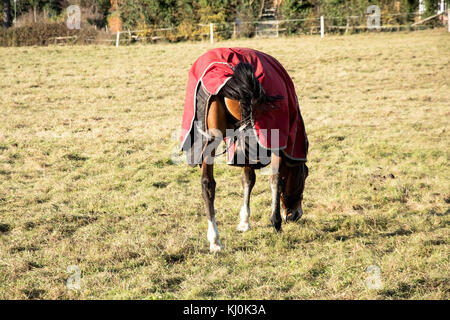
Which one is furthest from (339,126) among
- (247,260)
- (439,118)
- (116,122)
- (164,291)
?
(164,291)

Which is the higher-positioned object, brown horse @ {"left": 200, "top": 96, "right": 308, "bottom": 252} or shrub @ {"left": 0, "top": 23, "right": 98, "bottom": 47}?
shrub @ {"left": 0, "top": 23, "right": 98, "bottom": 47}

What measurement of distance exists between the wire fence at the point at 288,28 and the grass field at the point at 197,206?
14728 millimetres

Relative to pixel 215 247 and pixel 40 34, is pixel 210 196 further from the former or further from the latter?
pixel 40 34

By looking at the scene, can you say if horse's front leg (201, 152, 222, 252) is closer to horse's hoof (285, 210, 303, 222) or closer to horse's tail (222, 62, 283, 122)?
horse's tail (222, 62, 283, 122)

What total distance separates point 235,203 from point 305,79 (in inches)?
430

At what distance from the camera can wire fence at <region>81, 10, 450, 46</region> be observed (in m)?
27.2

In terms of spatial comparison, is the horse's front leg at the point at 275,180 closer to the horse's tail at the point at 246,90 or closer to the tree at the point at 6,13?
the horse's tail at the point at 246,90

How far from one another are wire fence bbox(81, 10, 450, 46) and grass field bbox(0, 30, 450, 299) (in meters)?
14.7

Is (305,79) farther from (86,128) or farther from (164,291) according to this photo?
(164,291)

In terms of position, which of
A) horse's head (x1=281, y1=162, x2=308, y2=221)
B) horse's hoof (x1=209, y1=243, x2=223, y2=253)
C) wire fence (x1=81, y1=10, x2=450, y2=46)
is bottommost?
horse's hoof (x1=209, y1=243, x2=223, y2=253)

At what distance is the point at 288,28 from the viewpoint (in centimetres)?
2845

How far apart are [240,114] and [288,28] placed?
25.8 m

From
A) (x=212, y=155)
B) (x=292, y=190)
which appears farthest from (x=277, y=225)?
(x=212, y=155)

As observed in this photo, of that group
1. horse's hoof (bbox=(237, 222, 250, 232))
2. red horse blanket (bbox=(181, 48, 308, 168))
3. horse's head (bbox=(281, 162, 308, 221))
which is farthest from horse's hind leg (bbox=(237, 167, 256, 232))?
red horse blanket (bbox=(181, 48, 308, 168))
